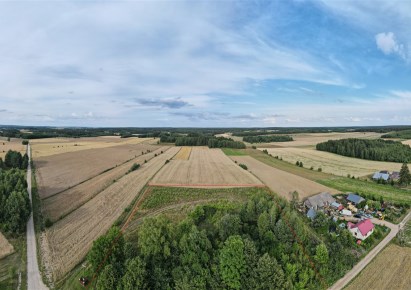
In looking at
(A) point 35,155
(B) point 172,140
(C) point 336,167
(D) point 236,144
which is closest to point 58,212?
(A) point 35,155

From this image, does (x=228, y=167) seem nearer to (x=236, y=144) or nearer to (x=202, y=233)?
(x=202, y=233)

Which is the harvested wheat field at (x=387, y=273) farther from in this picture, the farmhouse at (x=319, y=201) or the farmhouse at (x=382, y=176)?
the farmhouse at (x=382, y=176)

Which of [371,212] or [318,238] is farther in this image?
[371,212]

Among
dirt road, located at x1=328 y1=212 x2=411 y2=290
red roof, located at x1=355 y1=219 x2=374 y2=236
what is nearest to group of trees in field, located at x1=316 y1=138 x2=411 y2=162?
dirt road, located at x1=328 y1=212 x2=411 y2=290

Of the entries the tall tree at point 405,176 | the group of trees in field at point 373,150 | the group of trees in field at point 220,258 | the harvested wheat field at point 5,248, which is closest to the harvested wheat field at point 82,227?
the harvested wheat field at point 5,248

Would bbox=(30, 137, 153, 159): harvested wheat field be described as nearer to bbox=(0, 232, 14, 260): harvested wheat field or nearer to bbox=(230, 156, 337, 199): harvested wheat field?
bbox=(0, 232, 14, 260): harvested wheat field

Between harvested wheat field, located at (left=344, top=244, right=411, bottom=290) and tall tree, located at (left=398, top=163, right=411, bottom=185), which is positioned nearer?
harvested wheat field, located at (left=344, top=244, right=411, bottom=290)

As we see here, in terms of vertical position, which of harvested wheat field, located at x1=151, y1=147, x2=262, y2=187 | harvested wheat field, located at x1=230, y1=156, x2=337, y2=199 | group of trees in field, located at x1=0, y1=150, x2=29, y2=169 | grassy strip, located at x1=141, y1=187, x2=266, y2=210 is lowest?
harvested wheat field, located at x1=230, y1=156, x2=337, y2=199

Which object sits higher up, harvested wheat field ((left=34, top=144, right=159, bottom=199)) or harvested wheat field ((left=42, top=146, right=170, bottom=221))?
harvested wheat field ((left=34, top=144, right=159, bottom=199))
